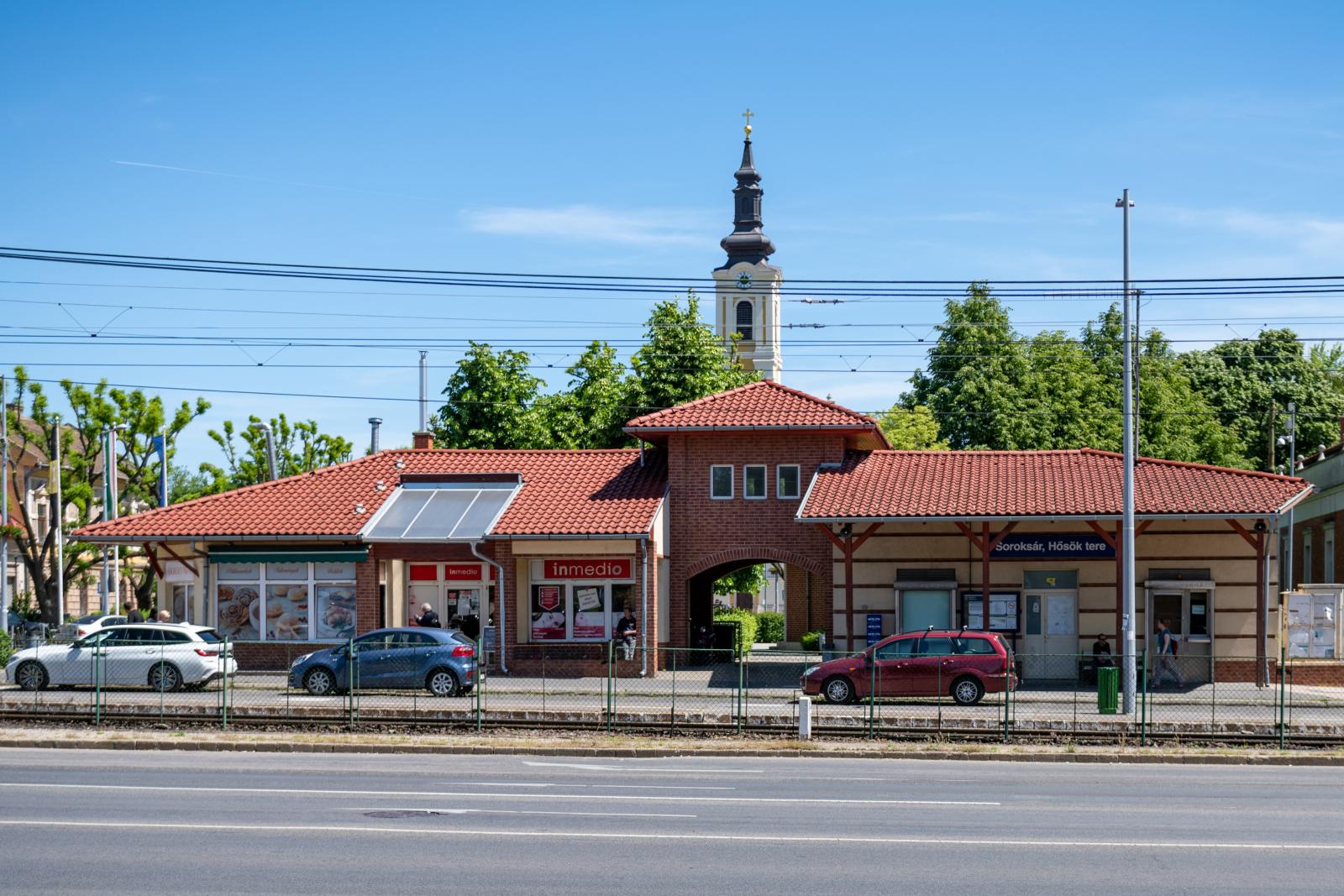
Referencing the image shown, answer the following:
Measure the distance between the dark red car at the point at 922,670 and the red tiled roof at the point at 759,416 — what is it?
876cm

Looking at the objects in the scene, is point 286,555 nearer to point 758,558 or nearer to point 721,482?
point 721,482

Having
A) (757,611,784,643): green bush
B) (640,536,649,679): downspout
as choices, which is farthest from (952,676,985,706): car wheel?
(757,611,784,643): green bush

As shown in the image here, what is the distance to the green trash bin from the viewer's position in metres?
27.3

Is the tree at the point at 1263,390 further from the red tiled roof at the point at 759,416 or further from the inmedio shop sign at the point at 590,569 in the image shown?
the inmedio shop sign at the point at 590,569

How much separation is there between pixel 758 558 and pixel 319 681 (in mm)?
12197

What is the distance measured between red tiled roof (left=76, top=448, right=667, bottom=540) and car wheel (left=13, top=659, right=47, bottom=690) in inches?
229

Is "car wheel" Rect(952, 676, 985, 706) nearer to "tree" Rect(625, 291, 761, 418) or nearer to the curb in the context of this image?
the curb

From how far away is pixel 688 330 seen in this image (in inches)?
2240

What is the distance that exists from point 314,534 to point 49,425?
25101 millimetres

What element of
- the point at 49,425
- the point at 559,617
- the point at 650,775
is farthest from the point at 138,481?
the point at 650,775

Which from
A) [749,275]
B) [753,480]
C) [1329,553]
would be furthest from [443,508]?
[749,275]

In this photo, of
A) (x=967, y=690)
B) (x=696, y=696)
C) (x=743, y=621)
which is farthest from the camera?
(x=743, y=621)

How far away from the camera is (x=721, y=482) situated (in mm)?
38562

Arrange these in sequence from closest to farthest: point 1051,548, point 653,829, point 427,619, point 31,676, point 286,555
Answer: point 653,829
point 31,676
point 1051,548
point 427,619
point 286,555
